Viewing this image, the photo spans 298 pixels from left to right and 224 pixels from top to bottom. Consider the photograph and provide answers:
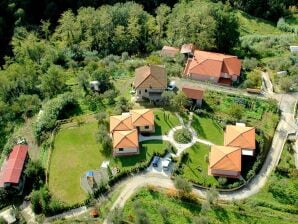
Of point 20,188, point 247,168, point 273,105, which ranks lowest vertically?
point 20,188

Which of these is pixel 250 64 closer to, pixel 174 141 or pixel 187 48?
pixel 187 48

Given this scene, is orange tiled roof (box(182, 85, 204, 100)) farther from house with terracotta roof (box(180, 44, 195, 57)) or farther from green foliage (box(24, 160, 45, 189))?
green foliage (box(24, 160, 45, 189))

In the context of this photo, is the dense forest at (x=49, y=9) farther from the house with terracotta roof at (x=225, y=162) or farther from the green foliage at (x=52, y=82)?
the house with terracotta roof at (x=225, y=162)

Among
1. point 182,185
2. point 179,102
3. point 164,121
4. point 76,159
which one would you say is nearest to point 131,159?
point 76,159

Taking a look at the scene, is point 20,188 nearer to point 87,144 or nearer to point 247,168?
point 87,144

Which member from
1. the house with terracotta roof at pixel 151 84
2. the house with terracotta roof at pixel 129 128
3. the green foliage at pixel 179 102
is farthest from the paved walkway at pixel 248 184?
the house with terracotta roof at pixel 151 84

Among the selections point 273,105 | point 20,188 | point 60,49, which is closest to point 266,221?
point 273,105
